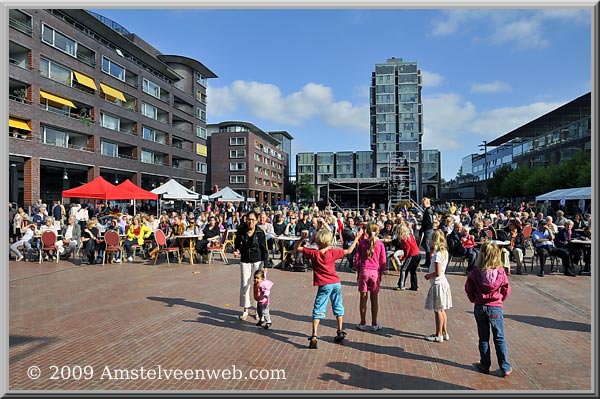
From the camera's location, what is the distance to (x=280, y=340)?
543 centimetres

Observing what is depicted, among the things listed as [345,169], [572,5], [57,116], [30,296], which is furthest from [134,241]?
[345,169]

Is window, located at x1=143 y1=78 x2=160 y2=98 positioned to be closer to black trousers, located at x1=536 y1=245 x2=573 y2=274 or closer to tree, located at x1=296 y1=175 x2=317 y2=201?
tree, located at x1=296 y1=175 x2=317 y2=201

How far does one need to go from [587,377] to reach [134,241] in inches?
506

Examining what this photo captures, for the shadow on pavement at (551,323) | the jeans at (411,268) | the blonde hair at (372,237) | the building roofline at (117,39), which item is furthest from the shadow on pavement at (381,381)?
the building roofline at (117,39)

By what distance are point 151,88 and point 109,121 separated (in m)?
10.1

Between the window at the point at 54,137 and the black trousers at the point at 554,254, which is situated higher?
the window at the point at 54,137

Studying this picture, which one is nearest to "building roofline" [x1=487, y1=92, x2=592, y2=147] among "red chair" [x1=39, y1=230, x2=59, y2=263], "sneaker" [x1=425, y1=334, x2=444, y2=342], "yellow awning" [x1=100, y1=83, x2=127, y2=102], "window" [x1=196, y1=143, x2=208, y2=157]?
"sneaker" [x1=425, y1=334, x2=444, y2=342]

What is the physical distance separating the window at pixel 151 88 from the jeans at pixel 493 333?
4663cm

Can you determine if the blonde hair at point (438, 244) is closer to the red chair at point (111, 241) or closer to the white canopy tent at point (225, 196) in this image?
the red chair at point (111, 241)

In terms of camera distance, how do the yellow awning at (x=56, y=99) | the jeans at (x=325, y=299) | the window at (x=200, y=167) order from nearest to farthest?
the jeans at (x=325, y=299), the yellow awning at (x=56, y=99), the window at (x=200, y=167)

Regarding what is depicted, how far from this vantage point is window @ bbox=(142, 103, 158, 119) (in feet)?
145

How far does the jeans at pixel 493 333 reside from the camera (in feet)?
14.1

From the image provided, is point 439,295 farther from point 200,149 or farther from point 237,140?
point 237,140

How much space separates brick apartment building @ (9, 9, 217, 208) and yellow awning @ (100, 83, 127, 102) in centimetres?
12
